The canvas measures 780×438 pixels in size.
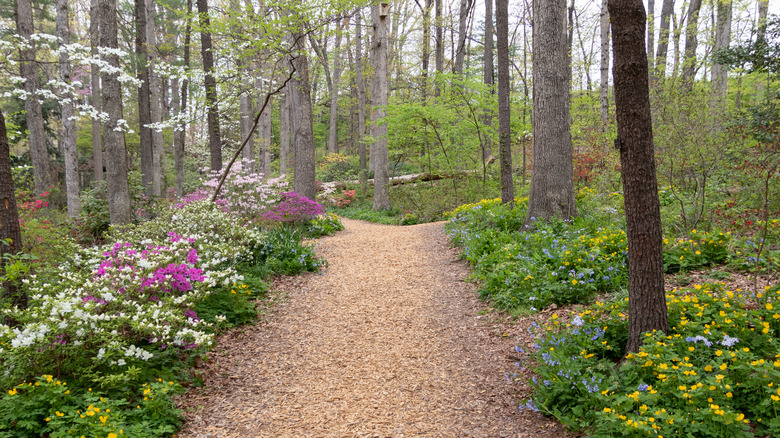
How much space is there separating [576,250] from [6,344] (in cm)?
546

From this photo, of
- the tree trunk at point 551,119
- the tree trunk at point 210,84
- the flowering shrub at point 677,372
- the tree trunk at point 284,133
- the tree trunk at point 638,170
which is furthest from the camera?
the tree trunk at point 284,133

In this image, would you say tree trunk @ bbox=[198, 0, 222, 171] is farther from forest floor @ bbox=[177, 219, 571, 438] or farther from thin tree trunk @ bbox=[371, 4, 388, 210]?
forest floor @ bbox=[177, 219, 571, 438]

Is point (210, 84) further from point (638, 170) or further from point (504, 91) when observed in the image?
point (638, 170)

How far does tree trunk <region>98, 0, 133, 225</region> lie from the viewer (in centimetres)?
695

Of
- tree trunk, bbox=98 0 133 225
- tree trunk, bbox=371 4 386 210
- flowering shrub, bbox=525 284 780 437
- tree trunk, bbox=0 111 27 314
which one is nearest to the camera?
flowering shrub, bbox=525 284 780 437

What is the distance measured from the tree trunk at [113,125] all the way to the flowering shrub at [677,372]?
7301 millimetres

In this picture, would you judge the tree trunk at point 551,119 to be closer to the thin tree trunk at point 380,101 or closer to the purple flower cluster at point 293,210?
the purple flower cluster at point 293,210

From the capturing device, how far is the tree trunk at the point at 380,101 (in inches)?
491

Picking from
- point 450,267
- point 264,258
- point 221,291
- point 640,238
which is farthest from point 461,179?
point 640,238

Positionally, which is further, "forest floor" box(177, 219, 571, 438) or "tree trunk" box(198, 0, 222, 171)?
"tree trunk" box(198, 0, 222, 171)

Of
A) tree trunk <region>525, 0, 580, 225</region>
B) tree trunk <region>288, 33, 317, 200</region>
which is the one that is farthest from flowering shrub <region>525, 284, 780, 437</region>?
tree trunk <region>288, 33, 317, 200</region>

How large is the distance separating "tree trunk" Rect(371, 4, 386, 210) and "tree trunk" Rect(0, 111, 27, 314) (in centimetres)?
937

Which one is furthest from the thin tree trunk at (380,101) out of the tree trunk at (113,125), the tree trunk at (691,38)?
the tree trunk at (691,38)

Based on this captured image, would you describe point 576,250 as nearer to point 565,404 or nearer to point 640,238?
point 640,238
